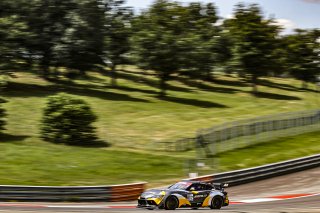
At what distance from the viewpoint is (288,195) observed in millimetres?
26984

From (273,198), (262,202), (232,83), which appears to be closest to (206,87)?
(232,83)

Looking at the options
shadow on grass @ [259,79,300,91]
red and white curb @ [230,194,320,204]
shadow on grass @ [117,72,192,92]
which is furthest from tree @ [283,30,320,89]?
red and white curb @ [230,194,320,204]

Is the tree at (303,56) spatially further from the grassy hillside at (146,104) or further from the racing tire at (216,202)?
the racing tire at (216,202)

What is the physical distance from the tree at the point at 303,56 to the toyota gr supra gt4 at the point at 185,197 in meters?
85.3

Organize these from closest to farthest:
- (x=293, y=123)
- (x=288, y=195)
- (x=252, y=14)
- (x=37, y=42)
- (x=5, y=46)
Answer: (x=288, y=195) < (x=293, y=123) < (x=5, y=46) < (x=37, y=42) < (x=252, y=14)

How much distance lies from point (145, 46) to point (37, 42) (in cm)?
1306

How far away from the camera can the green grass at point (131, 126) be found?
31086mm

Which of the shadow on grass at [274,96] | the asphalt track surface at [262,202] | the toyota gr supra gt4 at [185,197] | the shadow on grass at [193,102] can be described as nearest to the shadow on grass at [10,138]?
the asphalt track surface at [262,202]

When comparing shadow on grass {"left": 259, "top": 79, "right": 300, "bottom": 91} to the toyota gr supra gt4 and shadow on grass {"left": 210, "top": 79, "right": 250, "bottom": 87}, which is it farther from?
the toyota gr supra gt4

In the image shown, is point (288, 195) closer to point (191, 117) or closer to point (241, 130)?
point (241, 130)

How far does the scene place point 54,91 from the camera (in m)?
64.9

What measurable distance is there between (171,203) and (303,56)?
93.1 metres

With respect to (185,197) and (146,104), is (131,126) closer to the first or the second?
(146,104)

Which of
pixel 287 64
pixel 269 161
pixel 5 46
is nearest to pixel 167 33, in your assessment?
pixel 5 46
